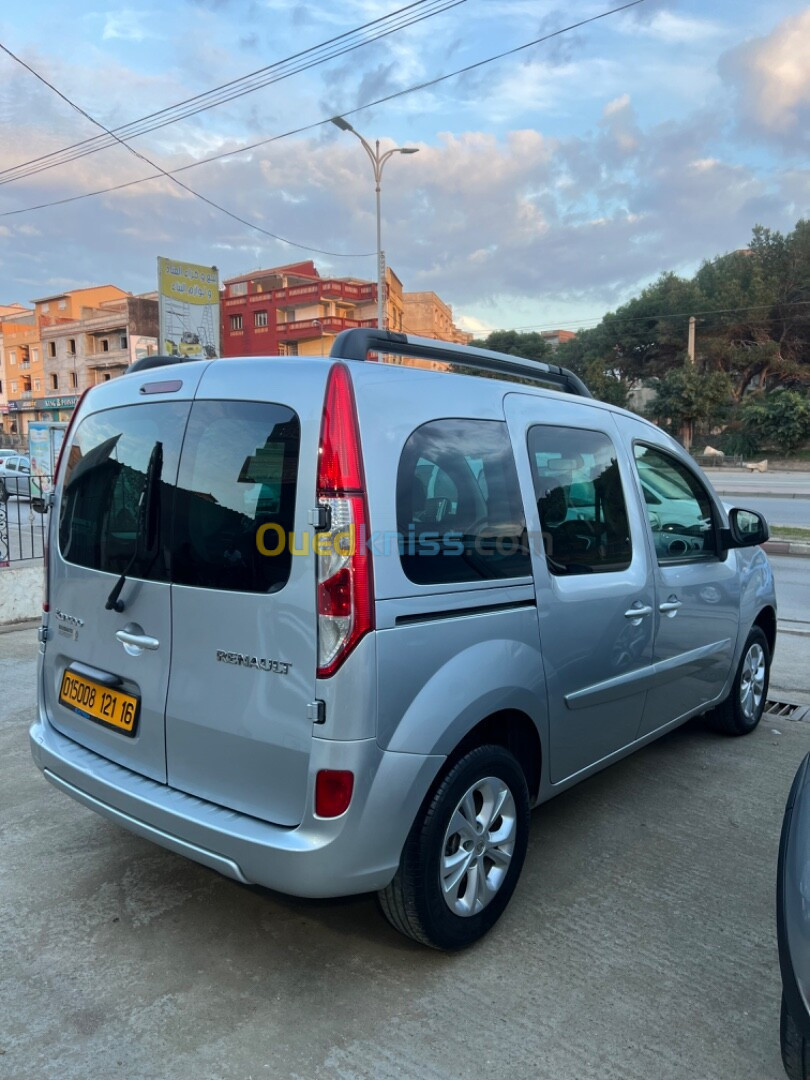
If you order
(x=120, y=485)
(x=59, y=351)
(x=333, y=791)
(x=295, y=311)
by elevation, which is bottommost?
(x=333, y=791)

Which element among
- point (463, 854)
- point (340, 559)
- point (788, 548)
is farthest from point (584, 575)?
point (788, 548)

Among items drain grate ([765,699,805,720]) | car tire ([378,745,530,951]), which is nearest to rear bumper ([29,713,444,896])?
car tire ([378,745,530,951])

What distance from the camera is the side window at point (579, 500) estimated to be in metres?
2.82

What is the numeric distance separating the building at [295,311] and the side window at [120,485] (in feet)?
152

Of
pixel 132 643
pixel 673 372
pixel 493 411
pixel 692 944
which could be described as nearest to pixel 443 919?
pixel 692 944

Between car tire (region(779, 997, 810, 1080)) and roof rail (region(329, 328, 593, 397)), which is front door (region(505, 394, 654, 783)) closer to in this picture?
roof rail (region(329, 328, 593, 397))

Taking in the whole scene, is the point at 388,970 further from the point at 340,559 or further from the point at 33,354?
the point at 33,354

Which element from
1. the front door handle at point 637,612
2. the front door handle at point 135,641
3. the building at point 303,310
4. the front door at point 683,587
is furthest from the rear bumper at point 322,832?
the building at point 303,310

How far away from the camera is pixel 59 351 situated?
58938mm

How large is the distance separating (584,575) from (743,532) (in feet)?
5.05

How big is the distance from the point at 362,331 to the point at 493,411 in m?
0.55

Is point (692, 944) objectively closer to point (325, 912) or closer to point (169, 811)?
point (325, 912)

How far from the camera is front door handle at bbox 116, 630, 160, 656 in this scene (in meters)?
2.39

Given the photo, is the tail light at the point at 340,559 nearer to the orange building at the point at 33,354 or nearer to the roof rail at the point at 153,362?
the roof rail at the point at 153,362
